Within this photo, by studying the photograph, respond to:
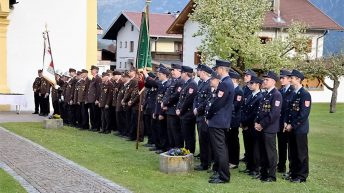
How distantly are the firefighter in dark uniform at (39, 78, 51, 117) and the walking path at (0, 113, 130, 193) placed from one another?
771cm

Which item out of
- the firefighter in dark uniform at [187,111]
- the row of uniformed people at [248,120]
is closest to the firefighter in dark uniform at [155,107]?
Result: the row of uniformed people at [248,120]

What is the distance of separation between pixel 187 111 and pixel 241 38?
15.2m

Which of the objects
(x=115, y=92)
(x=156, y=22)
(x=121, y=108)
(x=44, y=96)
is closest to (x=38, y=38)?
(x=44, y=96)

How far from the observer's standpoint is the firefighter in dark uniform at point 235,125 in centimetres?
960

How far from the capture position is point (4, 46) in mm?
20609

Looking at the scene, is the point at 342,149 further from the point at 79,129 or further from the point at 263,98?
the point at 79,129

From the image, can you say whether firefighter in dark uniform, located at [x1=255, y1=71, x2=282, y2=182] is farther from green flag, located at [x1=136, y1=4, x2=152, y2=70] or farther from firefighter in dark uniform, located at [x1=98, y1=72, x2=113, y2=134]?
firefighter in dark uniform, located at [x1=98, y1=72, x2=113, y2=134]

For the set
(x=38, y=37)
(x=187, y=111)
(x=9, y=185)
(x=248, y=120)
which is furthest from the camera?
(x=38, y=37)

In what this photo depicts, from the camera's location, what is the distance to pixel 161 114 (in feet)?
37.8

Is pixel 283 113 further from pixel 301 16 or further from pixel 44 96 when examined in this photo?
pixel 301 16

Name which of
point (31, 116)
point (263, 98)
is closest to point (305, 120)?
point (263, 98)

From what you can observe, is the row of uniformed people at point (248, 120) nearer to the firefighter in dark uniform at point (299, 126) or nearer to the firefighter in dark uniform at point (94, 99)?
the firefighter in dark uniform at point (299, 126)

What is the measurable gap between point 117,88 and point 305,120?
21.2 feet

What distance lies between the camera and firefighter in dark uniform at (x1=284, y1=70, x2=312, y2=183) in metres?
8.78
